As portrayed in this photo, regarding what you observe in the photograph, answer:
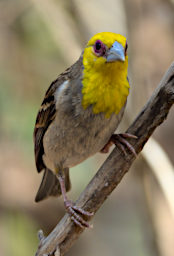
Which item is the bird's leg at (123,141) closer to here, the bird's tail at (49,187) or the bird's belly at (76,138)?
the bird's belly at (76,138)

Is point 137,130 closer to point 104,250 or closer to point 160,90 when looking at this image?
point 160,90

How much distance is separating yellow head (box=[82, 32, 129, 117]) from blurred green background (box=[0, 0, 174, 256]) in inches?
51.9

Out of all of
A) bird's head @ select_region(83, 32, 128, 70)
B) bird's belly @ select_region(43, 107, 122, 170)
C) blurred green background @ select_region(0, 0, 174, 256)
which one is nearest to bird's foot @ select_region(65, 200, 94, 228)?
bird's belly @ select_region(43, 107, 122, 170)

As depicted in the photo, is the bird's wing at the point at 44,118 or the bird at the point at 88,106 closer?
the bird at the point at 88,106

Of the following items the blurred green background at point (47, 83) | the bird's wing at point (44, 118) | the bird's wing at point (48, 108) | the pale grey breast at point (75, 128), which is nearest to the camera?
the pale grey breast at point (75, 128)

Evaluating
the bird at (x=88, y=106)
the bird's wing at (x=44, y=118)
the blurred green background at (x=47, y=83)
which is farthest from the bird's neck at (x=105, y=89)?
the blurred green background at (x=47, y=83)

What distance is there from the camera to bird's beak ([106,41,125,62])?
10.1 feet

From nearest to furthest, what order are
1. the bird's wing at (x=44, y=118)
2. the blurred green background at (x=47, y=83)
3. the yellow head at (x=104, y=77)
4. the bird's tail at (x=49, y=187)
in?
the yellow head at (x=104, y=77)
the bird's wing at (x=44, y=118)
the bird's tail at (x=49, y=187)
the blurred green background at (x=47, y=83)

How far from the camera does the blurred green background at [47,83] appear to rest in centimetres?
512

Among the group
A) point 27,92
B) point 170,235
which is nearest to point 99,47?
point 170,235

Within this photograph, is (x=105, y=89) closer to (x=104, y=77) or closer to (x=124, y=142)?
(x=104, y=77)

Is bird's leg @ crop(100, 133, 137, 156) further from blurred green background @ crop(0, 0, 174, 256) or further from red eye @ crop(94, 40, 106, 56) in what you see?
blurred green background @ crop(0, 0, 174, 256)

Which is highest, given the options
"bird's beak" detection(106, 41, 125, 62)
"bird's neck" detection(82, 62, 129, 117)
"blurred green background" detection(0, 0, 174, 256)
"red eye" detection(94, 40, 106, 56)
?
"red eye" detection(94, 40, 106, 56)

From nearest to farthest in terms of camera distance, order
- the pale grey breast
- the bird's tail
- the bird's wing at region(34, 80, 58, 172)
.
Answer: the pale grey breast → the bird's wing at region(34, 80, 58, 172) → the bird's tail
